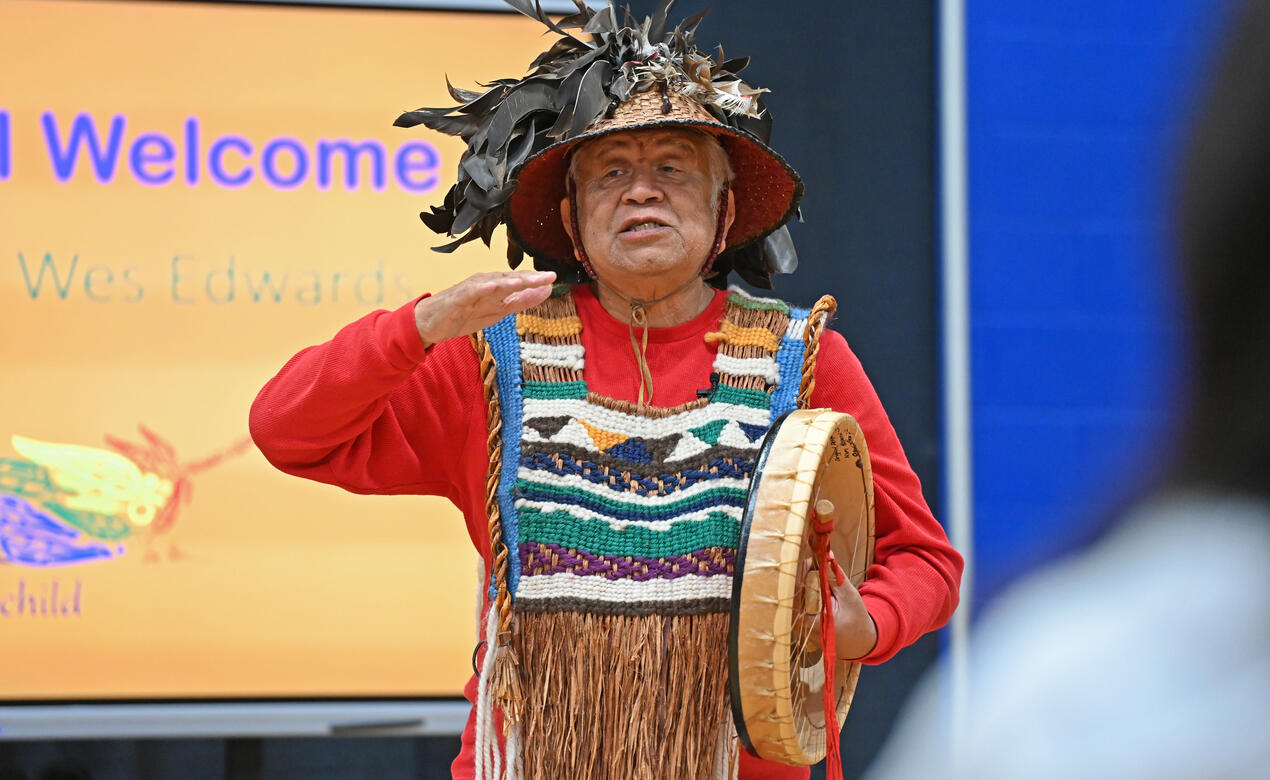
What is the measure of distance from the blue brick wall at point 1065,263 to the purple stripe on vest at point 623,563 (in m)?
1.33

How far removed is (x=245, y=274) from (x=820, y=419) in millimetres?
1722

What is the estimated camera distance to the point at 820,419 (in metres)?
1.92

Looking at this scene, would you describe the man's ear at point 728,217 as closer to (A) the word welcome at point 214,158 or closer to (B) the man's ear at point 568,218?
(B) the man's ear at point 568,218

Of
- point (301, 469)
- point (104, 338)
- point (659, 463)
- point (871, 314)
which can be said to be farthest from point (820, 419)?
point (104, 338)

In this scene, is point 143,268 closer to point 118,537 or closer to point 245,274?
point 245,274

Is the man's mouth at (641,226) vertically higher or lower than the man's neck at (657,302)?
higher

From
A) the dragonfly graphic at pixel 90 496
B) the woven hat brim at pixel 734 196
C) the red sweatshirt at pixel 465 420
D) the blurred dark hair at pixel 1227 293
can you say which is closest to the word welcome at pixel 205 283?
the dragonfly graphic at pixel 90 496

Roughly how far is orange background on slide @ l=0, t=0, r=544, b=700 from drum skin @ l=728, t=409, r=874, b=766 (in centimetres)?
137

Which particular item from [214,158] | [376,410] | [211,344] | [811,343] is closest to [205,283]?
[211,344]

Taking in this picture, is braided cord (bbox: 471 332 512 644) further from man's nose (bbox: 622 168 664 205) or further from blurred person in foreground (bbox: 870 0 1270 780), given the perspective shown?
blurred person in foreground (bbox: 870 0 1270 780)

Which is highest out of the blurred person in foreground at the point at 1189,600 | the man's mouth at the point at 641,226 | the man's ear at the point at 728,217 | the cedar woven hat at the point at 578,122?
the cedar woven hat at the point at 578,122

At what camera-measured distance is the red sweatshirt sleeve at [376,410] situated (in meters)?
1.94

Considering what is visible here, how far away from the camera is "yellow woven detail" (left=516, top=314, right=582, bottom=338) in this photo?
7.41 feet

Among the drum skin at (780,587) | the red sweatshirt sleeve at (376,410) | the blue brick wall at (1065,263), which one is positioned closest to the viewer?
the drum skin at (780,587)
